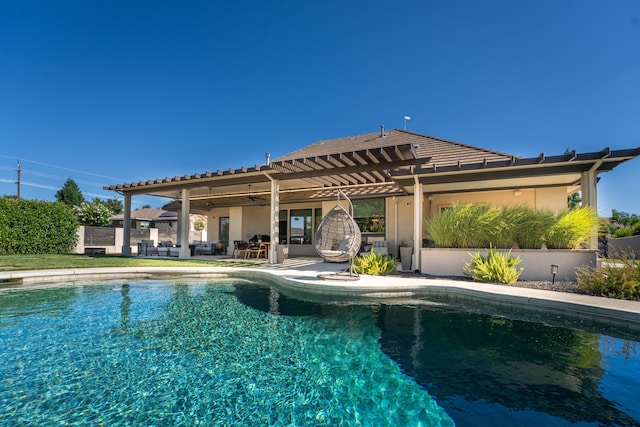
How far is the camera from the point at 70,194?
4219 cm

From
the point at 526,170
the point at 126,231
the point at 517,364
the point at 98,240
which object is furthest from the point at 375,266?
the point at 98,240

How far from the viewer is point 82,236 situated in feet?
57.9

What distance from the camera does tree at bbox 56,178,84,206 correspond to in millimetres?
41812

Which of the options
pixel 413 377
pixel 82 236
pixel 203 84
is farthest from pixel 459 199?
pixel 82 236

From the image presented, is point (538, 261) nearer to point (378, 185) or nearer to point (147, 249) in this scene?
point (378, 185)

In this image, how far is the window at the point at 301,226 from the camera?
16.4 metres

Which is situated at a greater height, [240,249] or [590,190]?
[590,190]

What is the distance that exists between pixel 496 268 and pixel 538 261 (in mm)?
1311

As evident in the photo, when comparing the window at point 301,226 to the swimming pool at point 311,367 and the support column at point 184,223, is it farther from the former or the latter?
the swimming pool at point 311,367

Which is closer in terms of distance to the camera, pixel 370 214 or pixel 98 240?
pixel 370 214

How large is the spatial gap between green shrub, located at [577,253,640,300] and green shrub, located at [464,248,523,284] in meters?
1.28

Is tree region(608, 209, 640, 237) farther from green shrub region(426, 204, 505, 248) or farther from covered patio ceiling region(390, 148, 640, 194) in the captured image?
green shrub region(426, 204, 505, 248)

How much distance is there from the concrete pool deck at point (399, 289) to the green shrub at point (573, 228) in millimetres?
2246

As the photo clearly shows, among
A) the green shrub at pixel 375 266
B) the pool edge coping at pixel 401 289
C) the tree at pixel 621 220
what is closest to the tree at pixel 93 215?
the pool edge coping at pixel 401 289
